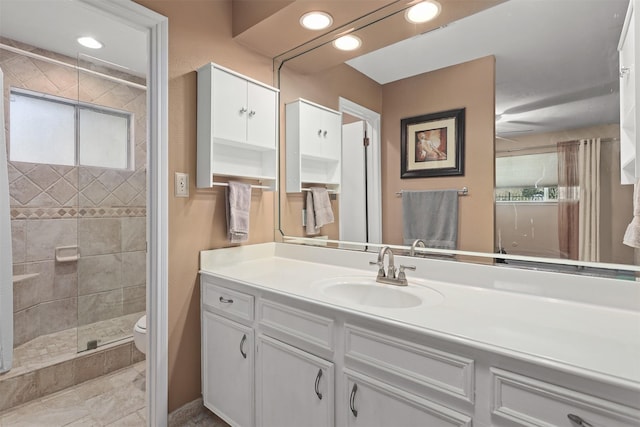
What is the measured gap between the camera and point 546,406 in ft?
2.33

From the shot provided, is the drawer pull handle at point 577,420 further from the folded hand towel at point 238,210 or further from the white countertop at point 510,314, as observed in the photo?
the folded hand towel at point 238,210

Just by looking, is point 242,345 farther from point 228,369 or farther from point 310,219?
point 310,219

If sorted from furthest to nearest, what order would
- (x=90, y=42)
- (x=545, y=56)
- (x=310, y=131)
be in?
(x=90, y=42) → (x=310, y=131) → (x=545, y=56)

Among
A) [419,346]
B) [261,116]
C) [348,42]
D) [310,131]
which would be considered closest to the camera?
[419,346]

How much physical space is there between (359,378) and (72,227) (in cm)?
273

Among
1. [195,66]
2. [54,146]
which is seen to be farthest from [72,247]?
[195,66]

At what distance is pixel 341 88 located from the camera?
1849 millimetres

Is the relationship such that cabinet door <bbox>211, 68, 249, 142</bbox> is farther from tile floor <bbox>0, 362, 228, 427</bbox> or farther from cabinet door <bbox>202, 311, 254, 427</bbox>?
tile floor <bbox>0, 362, 228, 427</bbox>

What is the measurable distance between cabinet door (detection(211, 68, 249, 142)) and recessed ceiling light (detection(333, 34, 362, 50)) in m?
0.59

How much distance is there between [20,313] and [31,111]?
156cm

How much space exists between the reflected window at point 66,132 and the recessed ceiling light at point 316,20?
1743mm

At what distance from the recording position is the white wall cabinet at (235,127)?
164cm

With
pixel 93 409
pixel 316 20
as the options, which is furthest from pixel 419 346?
pixel 93 409

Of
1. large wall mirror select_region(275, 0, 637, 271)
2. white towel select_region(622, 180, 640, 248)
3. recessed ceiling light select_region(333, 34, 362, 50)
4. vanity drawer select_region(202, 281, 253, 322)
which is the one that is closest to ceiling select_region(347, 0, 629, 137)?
large wall mirror select_region(275, 0, 637, 271)
